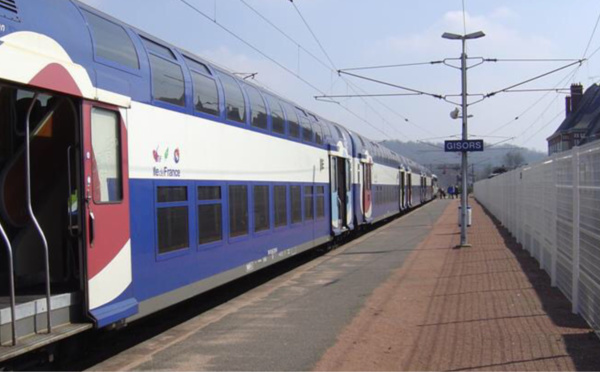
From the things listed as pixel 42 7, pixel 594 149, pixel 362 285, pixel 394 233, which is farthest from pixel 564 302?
pixel 394 233

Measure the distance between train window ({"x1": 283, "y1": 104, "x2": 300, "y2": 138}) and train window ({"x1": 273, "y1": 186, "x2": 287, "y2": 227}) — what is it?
4.51ft

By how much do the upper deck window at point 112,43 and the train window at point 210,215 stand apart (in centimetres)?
216

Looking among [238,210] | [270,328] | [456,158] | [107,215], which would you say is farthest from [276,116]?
[456,158]

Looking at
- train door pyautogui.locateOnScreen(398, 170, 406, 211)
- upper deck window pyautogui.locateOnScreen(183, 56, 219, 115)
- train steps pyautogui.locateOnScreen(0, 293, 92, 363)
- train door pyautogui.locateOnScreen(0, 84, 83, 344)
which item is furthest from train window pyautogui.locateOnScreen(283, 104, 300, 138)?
train door pyautogui.locateOnScreen(398, 170, 406, 211)

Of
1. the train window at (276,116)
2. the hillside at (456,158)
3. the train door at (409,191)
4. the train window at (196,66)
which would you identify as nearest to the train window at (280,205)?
the train window at (276,116)

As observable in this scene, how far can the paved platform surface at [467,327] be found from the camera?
6.14 metres

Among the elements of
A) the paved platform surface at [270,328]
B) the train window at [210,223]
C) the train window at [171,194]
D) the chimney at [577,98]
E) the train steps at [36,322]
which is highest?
the chimney at [577,98]

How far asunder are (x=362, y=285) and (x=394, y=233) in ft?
41.6

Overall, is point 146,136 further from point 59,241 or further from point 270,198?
point 270,198

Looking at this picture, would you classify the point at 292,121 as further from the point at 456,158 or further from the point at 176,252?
the point at 456,158

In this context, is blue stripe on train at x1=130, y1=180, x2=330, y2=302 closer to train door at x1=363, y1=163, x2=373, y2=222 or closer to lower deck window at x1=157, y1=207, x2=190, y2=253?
lower deck window at x1=157, y1=207, x2=190, y2=253

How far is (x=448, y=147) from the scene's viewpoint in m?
17.5

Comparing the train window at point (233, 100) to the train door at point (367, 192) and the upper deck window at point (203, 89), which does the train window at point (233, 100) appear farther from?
the train door at point (367, 192)

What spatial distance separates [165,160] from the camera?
24.0 ft
